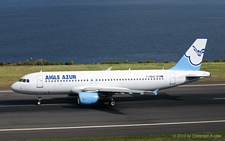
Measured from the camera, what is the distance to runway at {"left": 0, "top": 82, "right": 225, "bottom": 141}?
29.4 meters

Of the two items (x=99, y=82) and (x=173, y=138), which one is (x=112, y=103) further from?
(x=173, y=138)

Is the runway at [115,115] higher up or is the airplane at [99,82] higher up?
the airplane at [99,82]

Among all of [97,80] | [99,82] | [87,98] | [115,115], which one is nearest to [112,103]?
[99,82]

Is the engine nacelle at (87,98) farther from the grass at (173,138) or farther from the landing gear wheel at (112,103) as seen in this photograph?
the grass at (173,138)

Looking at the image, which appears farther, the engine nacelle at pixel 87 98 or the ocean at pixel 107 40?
the ocean at pixel 107 40

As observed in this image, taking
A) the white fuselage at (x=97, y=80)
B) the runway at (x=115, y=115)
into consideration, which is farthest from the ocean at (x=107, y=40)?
the white fuselage at (x=97, y=80)

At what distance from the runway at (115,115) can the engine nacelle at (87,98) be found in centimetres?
94

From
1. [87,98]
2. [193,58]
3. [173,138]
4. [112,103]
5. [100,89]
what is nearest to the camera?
[173,138]

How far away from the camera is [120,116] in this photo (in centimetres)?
3391

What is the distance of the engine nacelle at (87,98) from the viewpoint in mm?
35750

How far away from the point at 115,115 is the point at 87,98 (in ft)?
10.7

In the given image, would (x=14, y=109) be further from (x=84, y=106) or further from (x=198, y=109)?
(x=198, y=109)

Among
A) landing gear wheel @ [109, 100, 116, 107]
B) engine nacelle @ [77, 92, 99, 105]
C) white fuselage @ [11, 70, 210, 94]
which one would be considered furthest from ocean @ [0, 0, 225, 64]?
engine nacelle @ [77, 92, 99, 105]

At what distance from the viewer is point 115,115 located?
112 feet
